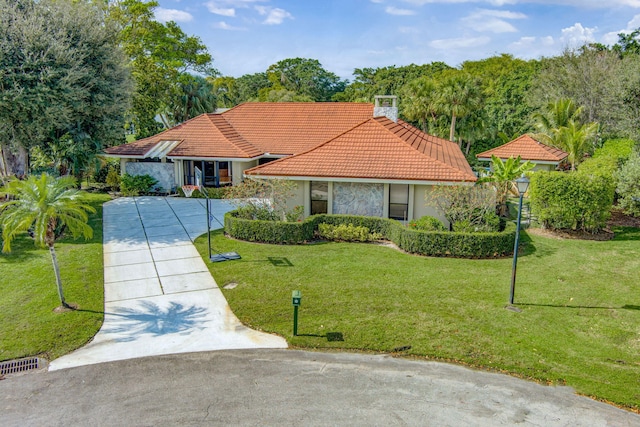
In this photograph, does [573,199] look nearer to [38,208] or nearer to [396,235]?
[396,235]

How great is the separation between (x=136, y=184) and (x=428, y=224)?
1786 cm

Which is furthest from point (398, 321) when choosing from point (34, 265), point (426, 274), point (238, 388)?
point (34, 265)

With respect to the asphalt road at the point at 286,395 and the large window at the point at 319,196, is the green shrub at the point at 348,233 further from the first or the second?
the asphalt road at the point at 286,395

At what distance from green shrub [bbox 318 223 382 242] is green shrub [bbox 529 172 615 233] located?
7.30m

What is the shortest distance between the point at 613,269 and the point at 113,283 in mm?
16251

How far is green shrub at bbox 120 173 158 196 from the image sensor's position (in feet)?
87.9

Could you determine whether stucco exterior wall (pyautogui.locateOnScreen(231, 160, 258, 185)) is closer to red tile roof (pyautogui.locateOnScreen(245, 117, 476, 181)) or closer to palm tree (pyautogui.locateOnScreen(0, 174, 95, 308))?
red tile roof (pyautogui.locateOnScreen(245, 117, 476, 181))

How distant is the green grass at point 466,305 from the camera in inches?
388

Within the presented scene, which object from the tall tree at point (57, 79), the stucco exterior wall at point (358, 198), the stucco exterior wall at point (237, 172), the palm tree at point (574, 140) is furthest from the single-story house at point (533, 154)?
the tall tree at point (57, 79)

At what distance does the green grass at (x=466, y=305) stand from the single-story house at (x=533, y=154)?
37.3ft

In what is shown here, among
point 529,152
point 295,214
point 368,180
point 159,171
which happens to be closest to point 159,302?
point 295,214

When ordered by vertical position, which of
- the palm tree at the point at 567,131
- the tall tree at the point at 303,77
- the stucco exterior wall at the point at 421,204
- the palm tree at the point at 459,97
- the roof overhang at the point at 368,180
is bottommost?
the stucco exterior wall at the point at 421,204

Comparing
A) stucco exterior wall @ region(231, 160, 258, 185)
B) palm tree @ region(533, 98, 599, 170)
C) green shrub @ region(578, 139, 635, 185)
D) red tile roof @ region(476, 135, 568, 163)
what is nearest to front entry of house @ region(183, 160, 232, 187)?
stucco exterior wall @ region(231, 160, 258, 185)

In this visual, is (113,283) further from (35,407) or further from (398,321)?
(398,321)
